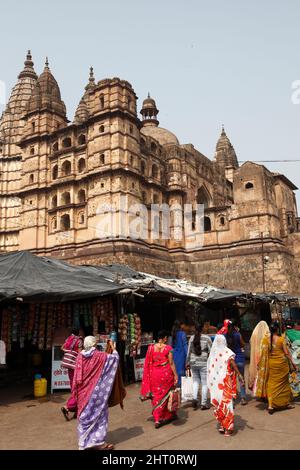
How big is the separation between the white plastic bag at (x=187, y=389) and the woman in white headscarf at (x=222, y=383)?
4.68 feet

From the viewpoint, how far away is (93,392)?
198 inches

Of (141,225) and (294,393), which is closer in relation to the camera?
(294,393)

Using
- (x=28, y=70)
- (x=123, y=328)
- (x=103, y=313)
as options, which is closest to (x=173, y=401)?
(x=123, y=328)

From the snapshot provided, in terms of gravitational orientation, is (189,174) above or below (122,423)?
above

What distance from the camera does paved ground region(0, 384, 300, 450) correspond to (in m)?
5.13

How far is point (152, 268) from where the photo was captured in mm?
29625

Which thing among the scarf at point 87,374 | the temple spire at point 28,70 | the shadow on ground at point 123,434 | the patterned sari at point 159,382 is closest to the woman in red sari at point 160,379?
the patterned sari at point 159,382

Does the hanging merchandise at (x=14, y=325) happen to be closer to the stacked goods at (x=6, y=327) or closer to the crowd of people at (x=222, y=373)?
the stacked goods at (x=6, y=327)

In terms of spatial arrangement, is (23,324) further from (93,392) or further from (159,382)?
(93,392)

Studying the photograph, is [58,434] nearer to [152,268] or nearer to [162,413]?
[162,413]

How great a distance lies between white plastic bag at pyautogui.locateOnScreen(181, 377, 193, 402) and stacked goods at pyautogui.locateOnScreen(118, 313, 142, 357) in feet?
9.35

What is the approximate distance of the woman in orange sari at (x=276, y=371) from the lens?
6.65m

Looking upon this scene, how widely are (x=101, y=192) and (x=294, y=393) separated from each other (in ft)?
77.1
